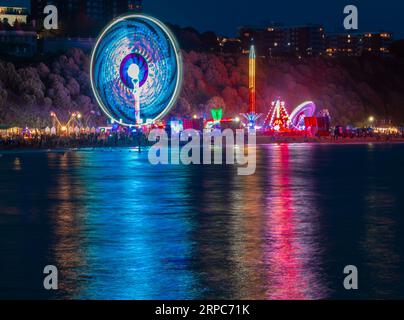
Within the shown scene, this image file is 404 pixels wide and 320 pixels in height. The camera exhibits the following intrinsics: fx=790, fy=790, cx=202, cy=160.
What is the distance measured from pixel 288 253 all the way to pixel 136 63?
61513 millimetres

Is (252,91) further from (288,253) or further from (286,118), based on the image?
(288,253)

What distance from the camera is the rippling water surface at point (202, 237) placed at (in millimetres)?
11781

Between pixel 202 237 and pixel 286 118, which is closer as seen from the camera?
pixel 202 237

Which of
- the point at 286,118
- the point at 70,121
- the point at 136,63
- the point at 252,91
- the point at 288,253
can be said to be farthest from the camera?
the point at 252,91

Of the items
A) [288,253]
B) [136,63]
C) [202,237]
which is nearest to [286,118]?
[136,63]

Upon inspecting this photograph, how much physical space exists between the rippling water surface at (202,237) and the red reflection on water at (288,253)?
0.07 feet

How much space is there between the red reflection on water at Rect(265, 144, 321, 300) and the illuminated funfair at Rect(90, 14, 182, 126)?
48.4m

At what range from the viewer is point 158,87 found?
75.4 m

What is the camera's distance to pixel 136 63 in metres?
74.4

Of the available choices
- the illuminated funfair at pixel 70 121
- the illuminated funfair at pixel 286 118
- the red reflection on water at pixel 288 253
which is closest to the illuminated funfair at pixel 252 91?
the illuminated funfair at pixel 286 118

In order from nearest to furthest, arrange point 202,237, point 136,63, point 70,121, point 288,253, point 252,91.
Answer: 1. point 288,253
2. point 202,237
3. point 136,63
4. point 70,121
5. point 252,91

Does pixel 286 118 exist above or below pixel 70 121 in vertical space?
below

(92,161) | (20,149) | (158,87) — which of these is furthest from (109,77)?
(92,161)
